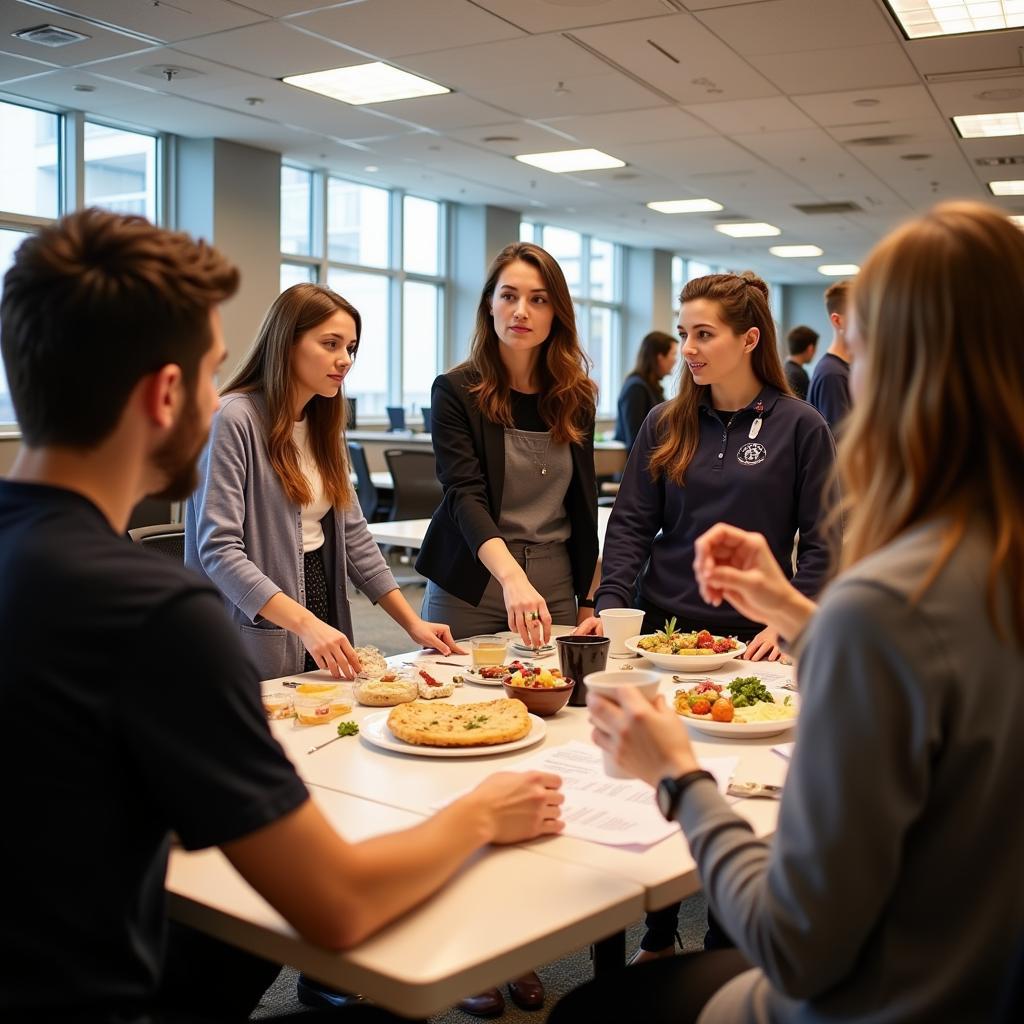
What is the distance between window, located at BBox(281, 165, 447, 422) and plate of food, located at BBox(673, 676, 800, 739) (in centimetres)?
888

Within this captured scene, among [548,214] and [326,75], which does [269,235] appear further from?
[548,214]

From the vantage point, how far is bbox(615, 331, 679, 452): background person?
8.30 meters

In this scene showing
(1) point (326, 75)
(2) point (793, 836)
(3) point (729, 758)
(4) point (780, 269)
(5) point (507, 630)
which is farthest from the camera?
(4) point (780, 269)

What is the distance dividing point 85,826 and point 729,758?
37.6 inches

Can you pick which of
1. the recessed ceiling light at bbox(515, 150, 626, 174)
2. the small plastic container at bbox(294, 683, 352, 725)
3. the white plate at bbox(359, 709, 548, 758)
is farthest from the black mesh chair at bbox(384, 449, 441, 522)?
the white plate at bbox(359, 709, 548, 758)

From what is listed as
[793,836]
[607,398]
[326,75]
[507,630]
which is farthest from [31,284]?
→ [607,398]

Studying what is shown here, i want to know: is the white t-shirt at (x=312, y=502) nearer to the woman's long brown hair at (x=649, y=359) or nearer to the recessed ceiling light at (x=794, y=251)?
the woman's long brown hair at (x=649, y=359)

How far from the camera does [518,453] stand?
9.01 ft

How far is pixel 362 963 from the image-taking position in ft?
3.47

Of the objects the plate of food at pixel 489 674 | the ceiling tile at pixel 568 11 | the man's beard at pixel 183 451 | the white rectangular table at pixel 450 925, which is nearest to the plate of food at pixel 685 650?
the plate of food at pixel 489 674

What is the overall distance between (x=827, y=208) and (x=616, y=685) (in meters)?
11.5

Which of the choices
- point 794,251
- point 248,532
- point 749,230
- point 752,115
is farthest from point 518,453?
point 794,251

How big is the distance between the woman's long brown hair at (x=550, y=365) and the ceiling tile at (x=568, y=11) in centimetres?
317

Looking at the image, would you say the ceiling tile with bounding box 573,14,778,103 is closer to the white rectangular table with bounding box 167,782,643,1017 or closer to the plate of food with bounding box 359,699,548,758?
the plate of food with bounding box 359,699,548,758
